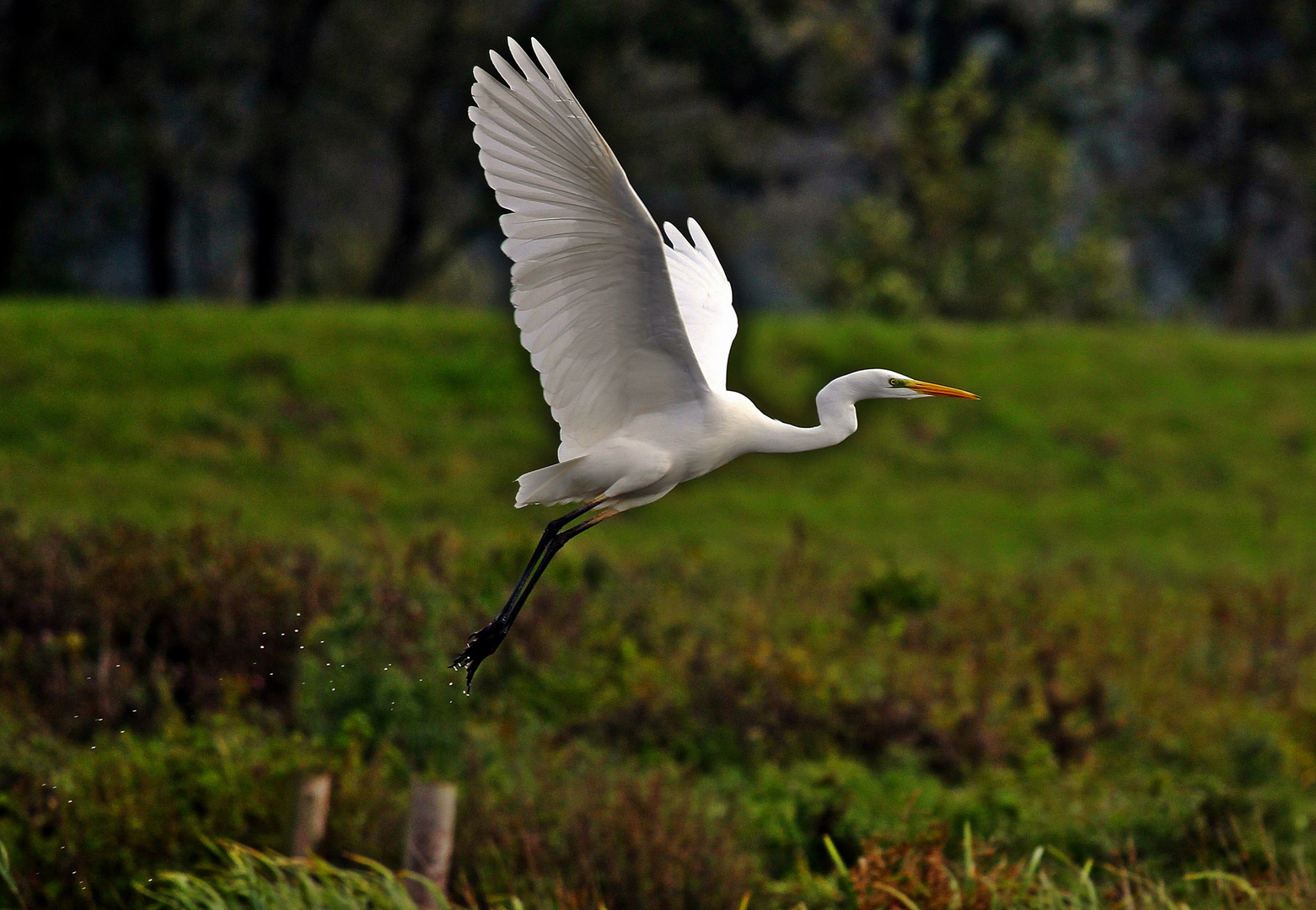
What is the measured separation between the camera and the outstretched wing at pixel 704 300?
4508 millimetres

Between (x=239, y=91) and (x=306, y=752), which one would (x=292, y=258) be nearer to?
(x=239, y=91)

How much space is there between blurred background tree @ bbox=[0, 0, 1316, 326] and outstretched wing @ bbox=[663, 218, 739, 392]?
1624 cm

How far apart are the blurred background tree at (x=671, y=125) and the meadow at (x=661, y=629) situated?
4757 mm

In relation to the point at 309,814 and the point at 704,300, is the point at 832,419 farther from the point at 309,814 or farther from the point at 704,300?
the point at 309,814

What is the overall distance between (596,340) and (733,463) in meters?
13.2

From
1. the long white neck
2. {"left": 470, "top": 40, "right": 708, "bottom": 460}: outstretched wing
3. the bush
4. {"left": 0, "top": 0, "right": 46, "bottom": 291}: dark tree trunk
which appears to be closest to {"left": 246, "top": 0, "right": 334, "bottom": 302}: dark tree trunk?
{"left": 0, "top": 0, "right": 46, "bottom": 291}: dark tree trunk

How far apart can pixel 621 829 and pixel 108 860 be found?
2.11m

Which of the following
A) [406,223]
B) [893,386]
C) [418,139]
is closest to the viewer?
[893,386]

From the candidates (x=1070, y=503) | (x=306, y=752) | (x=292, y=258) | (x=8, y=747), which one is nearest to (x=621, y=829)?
(x=306, y=752)

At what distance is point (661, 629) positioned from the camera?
1042 centimetres

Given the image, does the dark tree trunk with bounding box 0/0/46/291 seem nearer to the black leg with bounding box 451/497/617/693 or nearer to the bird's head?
the black leg with bounding box 451/497/617/693

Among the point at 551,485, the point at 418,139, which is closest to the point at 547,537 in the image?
the point at 551,485

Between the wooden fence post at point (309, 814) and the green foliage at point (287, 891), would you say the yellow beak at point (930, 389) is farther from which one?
the wooden fence post at point (309, 814)

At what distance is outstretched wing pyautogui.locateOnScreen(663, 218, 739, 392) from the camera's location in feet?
14.8
